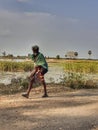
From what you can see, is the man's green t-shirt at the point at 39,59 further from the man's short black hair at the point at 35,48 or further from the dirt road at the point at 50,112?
the dirt road at the point at 50,112

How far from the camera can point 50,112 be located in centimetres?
1248

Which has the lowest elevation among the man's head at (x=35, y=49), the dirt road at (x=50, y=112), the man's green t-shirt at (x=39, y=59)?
the dirt road at (x=50, y=112)

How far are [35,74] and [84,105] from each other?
246 cm

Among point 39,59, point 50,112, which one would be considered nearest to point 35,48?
point 39,59

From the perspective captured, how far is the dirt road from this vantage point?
35.4 feet

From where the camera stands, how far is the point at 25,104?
45.2ft

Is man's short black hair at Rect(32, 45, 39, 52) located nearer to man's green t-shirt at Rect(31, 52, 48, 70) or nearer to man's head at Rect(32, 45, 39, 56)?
man's head at Rect(32, 45, 39, 56)

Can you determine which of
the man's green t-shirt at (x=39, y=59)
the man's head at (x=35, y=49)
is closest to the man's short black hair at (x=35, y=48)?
the man's head at (x=35, y=49)

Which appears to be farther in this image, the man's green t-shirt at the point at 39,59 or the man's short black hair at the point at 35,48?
the man's green t-shirt at the point at 39,59

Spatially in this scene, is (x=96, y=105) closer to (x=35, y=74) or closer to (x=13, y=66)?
(x=35, y=74)

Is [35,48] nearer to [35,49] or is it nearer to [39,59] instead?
[35,49]

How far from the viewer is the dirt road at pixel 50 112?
35.4 ft

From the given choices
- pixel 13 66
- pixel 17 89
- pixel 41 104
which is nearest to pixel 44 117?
pixel 41 104

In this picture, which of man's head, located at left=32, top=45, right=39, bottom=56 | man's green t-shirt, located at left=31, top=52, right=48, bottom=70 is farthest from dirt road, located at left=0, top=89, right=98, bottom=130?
man's head, located at left=32, top=45, right=39, bottom=56
